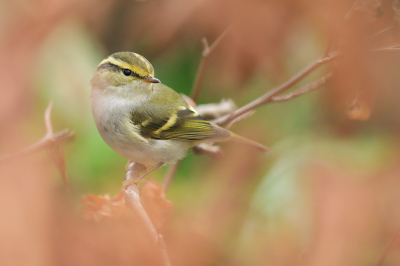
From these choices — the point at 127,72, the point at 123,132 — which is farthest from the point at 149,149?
the point at 127,72

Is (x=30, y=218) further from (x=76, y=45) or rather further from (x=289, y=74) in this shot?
(x=289, y=74)

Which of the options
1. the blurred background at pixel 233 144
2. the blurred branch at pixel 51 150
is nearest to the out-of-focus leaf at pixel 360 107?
the blurred background at pixel 233 144

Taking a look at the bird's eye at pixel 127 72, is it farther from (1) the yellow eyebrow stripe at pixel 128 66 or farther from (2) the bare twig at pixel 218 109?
(2) the bare twig at pixel 218 109

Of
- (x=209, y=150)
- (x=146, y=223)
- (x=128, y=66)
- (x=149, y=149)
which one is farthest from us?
(x=209, y=150)

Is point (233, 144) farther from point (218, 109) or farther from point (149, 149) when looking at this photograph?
point (149, 149)

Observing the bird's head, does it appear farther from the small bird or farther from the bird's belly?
the bird's belly

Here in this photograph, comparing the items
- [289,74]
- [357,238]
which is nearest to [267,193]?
[357,238]

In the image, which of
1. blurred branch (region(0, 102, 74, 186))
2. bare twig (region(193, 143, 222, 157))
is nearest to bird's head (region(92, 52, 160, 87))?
blurred branch (region(0, 102, 74, 186))

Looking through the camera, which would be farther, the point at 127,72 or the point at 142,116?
the point at 142,116
